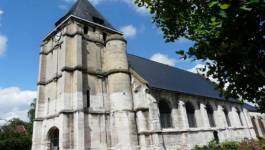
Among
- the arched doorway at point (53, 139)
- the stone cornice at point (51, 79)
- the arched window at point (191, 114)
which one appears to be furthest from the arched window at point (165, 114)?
the stone cornice at point (51, 79)

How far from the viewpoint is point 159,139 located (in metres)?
17.0

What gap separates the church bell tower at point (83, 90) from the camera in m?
16.9

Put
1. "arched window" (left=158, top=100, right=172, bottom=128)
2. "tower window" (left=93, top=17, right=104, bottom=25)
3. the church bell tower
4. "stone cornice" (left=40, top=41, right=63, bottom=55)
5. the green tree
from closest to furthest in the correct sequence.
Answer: the green tree, the church bell tower, "arched window" (left=158, top=100, right=172, bottom=128), "stone cornice" (left=40, top=41, right=63, bottom=55), "tower window" (left=93, top=17, right=104, bottom=25)

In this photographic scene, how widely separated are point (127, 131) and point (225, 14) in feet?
45.8

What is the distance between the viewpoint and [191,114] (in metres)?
22.5

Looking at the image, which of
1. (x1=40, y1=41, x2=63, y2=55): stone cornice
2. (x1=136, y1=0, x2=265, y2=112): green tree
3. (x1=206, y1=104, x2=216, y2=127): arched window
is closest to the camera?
(x1=136, y1=0, x2=265, y2=112): green tree

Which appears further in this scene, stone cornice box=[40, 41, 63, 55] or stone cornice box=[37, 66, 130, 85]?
stone cornice box=[40, 41, 63, 55]

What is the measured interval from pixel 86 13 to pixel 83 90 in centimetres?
857

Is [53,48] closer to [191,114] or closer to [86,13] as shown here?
[86,13]

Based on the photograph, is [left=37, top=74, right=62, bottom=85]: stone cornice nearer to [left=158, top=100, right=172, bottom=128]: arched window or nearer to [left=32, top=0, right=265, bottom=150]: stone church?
[left=32, top=0, right=265, bottom=150]: stone church

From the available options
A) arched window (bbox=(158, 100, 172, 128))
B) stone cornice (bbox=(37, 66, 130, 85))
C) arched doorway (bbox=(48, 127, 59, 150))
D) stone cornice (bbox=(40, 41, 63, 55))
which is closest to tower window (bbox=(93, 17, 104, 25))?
stone cornice (bbox=(40, 41, 63, 55))

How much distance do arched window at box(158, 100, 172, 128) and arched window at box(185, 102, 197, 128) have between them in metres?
3.01

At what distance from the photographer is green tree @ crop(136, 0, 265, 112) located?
16.9 feet

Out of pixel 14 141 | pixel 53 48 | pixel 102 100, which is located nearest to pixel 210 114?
pixel 102 100
